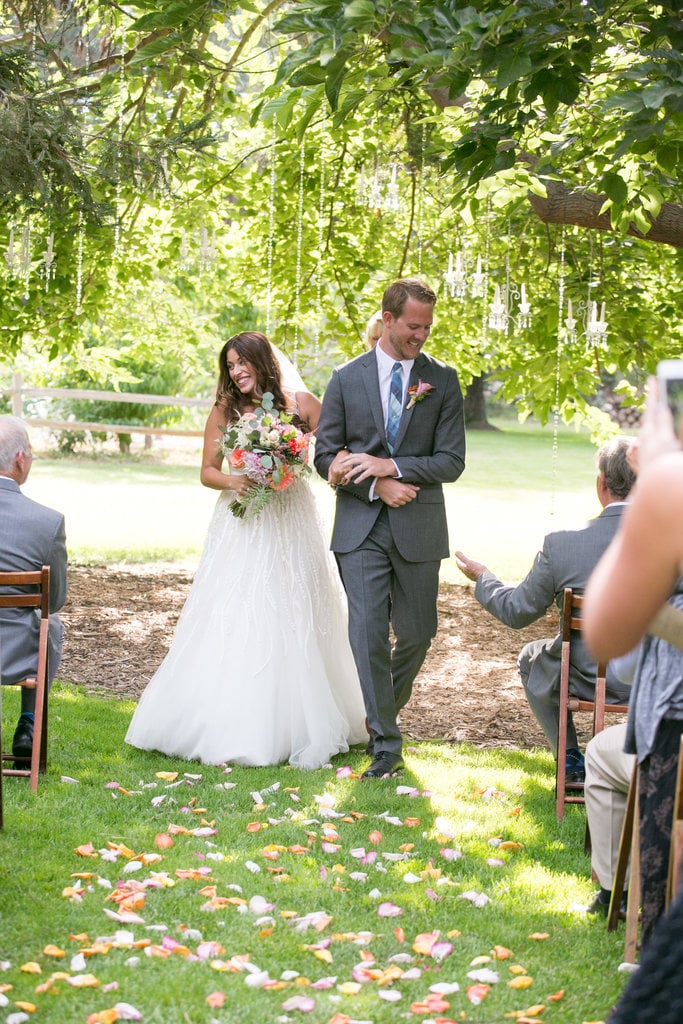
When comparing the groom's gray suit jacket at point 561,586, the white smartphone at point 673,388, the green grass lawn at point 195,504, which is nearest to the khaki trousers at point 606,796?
the groom's gray suit jacket at point 561,586

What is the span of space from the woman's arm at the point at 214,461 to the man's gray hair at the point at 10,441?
1.04m

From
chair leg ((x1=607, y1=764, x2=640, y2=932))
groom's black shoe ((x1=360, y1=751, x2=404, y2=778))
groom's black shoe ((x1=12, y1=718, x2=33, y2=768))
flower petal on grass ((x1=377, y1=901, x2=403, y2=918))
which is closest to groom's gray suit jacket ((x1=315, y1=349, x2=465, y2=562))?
groom's black shoe ((x1=360, y1=751, x2=404, y2=778))

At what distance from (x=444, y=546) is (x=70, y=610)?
15.7ft

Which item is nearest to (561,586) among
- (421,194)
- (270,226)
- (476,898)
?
(476,898)

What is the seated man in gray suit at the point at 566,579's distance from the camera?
509 centimetres

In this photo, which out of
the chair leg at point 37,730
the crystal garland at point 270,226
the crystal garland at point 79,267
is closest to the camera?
the chair leg at point 37,730

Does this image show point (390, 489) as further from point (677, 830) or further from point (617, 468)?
point (677, 830)

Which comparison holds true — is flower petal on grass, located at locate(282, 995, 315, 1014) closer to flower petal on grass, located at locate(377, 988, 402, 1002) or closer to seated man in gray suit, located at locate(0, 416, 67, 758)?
flower petal on grass, located at locate(377, 988, 402, 1002)

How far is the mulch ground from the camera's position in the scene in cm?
724

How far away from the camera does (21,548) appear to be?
561 centimetres

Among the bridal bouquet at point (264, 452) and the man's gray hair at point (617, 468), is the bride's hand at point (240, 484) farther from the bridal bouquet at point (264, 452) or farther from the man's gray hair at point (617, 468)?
the man's gray hair at point (617, 468)

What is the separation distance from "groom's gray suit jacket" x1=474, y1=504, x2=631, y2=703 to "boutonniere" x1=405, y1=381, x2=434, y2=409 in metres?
1.13

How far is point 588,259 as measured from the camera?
10453 mm

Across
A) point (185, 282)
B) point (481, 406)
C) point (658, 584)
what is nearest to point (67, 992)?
point (658, 584)
